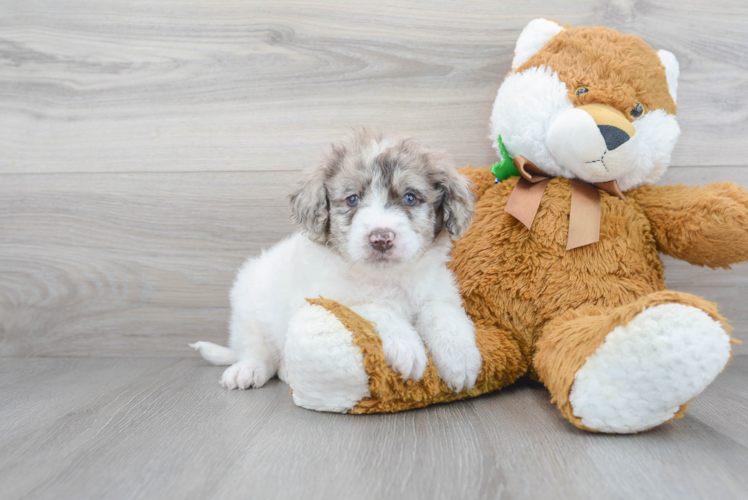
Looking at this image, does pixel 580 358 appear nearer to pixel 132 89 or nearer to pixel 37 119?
pixel 132 89

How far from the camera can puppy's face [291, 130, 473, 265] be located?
4.84ft

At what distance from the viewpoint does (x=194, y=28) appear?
2.13m

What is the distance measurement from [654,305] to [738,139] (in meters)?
1.32

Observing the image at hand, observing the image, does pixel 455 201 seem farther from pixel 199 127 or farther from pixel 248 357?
pixel 199 127

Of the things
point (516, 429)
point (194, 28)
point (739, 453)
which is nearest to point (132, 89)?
point (194, 28)

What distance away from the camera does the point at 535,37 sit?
5.89ft

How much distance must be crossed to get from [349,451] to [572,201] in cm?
99

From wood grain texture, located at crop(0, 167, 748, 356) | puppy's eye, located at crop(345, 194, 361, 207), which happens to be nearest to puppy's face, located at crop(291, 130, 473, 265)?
puppy's eye, located at crop(345, 194, 361, 207)

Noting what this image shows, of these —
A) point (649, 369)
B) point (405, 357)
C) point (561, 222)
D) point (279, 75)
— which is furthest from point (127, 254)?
point (649, 369)

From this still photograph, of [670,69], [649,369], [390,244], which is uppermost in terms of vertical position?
[670,69]

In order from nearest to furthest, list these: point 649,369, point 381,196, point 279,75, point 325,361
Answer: point 649,369 < point 325,361 < point 381,196 < point 279,75

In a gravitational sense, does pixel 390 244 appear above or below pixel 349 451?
above

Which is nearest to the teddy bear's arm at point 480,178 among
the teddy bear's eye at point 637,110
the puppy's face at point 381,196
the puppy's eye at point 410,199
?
the puppy's face at point 381,196

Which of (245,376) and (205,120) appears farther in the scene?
(205,120)
